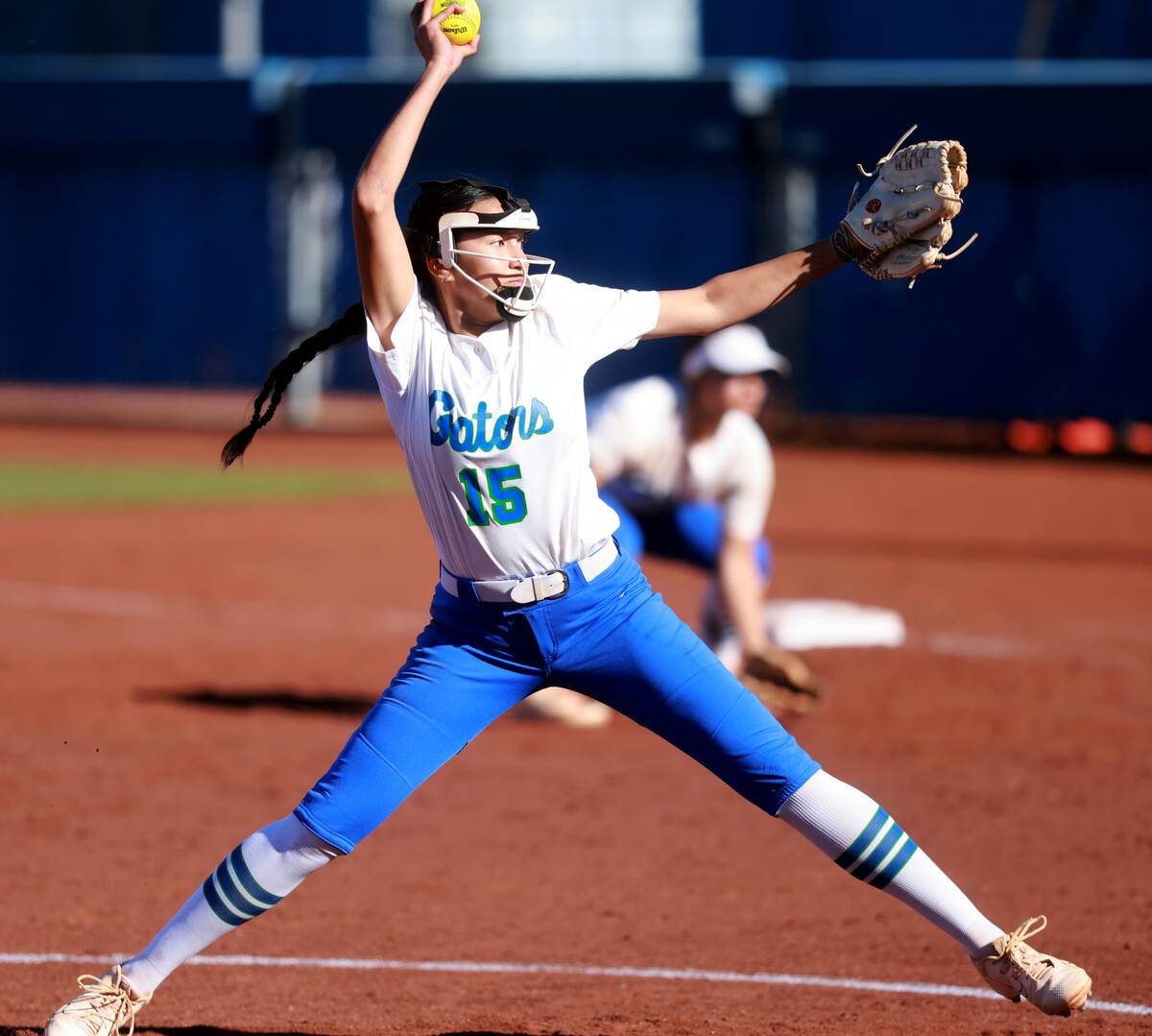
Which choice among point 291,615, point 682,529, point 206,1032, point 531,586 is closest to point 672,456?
point 682,529

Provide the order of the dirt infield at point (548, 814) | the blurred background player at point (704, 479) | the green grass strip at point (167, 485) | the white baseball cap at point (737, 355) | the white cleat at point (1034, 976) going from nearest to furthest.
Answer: the white cleat at point (1034, 976), the dirt infield at point (548, 814), the white baseball cap at point (737, 355), the blurred background player at point (704, 479), the green grass strip at point (167, 485)

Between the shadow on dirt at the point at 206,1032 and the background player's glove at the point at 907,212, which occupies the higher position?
the background player's glove at the point at 907,212

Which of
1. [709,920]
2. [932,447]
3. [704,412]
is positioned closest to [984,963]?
[709,920]

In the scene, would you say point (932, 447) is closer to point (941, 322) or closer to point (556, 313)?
point (941, 322)

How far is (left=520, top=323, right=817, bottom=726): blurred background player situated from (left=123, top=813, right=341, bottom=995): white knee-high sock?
3.61m

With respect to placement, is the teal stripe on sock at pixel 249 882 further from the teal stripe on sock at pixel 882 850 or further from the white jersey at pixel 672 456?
the white jersey at pixel 672 456

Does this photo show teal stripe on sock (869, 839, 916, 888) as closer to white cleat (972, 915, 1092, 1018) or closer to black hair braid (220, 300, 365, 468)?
white cleat (972, 915, 1092, 1018)

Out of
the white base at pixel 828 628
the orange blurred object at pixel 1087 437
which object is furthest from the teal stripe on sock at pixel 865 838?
the orange blurred object at pixel 1087 437

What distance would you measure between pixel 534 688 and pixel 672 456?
12.5ft

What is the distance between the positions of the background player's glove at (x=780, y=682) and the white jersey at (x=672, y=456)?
1.90 ft

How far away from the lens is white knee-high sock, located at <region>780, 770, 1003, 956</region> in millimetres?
3797

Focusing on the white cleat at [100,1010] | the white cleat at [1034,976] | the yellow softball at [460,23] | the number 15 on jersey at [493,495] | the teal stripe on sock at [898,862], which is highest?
the yellow softball at [460,23]

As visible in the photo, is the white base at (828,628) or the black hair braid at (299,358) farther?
the white base at (828,628)

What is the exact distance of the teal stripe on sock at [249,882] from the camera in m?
3.77
